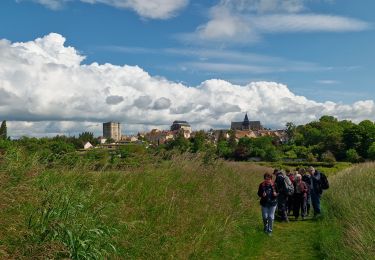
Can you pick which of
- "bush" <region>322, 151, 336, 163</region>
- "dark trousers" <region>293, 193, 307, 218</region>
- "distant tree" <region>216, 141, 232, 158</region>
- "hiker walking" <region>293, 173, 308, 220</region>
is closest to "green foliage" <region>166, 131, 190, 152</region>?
"distant tree" <region>216, 141, 232, 158</region>

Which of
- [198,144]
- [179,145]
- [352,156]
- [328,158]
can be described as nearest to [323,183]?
[179,145]

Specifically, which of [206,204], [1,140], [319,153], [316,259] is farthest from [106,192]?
[319,153]

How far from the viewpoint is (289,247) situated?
1162 cm

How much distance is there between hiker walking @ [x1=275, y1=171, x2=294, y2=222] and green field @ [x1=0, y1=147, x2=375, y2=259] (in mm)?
527

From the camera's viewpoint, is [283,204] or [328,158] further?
[328,158]

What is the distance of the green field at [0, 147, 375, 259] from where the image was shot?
5.88 metres

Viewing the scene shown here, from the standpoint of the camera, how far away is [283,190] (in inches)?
612

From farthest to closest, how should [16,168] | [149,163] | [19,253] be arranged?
[149,163] < [16,168] < [19,253]

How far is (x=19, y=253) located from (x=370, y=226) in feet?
23.3

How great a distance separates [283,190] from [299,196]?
3.56 ft

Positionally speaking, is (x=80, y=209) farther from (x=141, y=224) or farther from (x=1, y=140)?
(x=1, y=140)

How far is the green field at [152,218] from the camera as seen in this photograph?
5.88 meters

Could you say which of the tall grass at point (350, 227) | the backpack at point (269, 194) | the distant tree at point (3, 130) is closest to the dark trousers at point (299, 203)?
the tall grass at point (350, 227)

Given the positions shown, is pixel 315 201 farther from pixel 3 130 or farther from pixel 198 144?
pixel 3 130
